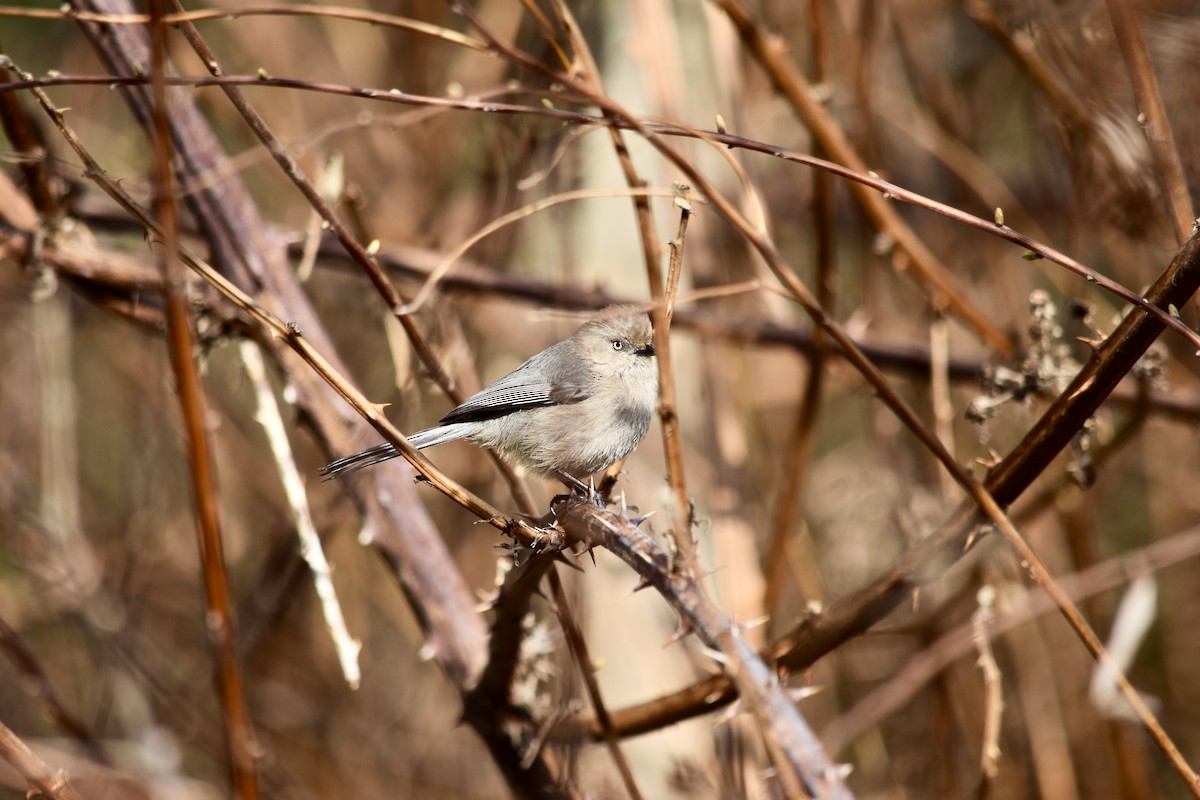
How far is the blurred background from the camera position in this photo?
3.07 meters

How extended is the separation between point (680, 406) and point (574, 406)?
3.36ft

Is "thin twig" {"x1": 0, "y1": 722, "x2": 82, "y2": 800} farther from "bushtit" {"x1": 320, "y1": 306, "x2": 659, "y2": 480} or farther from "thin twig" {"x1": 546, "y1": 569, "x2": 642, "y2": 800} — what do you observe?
"bushtit" {"x1": 320, "y1": 306, "x2": 659, "y2": 480}

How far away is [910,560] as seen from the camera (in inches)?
78.9

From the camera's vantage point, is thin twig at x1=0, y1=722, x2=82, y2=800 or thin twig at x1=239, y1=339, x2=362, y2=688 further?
thin twig at x1=239, y1=339, x2=362, y2=688

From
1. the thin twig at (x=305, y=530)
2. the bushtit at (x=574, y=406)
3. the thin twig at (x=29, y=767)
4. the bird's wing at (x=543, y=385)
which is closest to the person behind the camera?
the thin twig at (x=29, y=767)

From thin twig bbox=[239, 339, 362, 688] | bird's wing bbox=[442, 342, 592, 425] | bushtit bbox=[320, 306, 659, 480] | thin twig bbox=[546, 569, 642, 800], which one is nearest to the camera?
thin twig bbox=[546, 569, 642, 800]

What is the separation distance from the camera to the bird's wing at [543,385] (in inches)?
126

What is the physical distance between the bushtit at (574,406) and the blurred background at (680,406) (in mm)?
238

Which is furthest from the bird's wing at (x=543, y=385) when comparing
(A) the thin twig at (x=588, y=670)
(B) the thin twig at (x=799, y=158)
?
(B) the thin twig at (x=799, y=158)

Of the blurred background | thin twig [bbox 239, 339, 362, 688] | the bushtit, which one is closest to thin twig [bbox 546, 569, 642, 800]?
the blurred background

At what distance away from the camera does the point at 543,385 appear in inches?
130

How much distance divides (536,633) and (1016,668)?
2.56 metres

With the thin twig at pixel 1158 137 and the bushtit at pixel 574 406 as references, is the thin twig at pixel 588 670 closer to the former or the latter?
the bushtit at pixel 574 406

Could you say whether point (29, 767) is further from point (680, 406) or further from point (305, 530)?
point (680, 406)
